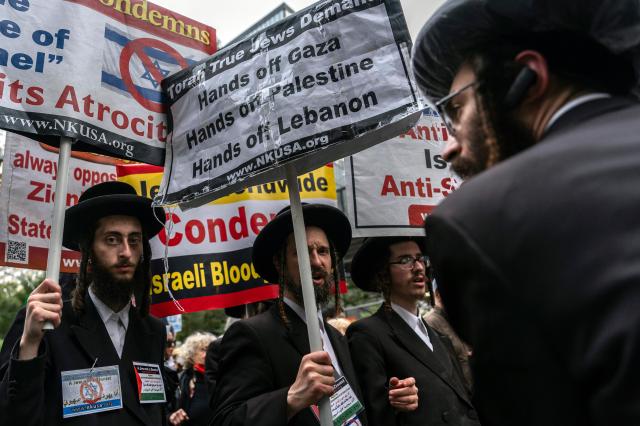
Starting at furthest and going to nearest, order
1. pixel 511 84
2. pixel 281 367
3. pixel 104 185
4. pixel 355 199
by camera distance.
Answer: pixel 355 199 → pixel 104 185 → pixel 281 367 → pixel 511 84

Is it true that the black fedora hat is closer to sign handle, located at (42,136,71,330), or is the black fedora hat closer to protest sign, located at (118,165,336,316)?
sign handle, located at (42,136,71,330)

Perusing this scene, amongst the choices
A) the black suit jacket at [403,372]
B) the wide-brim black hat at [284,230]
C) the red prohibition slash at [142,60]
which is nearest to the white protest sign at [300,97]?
the red prohibition slash at [142,60]

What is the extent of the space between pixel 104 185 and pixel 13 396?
4.85ft

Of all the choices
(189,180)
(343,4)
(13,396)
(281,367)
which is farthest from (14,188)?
(343,4)

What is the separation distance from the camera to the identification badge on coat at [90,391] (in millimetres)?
2424

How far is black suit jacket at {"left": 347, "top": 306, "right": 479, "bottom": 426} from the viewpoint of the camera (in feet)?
9.57

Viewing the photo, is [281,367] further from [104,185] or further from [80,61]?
[80,61]

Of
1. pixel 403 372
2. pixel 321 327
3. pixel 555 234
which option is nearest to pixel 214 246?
pixel 321 327

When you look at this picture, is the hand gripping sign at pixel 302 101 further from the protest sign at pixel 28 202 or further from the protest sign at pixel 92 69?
the protest sign at pixel 28 202

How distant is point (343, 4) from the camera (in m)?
2.44

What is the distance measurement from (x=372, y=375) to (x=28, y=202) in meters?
2.49

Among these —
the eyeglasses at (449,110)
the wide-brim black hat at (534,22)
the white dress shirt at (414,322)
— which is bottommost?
the white dress shirt at (414,322)

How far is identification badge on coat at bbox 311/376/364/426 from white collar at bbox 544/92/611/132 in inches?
69.9

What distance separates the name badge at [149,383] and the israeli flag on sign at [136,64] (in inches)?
58.3
